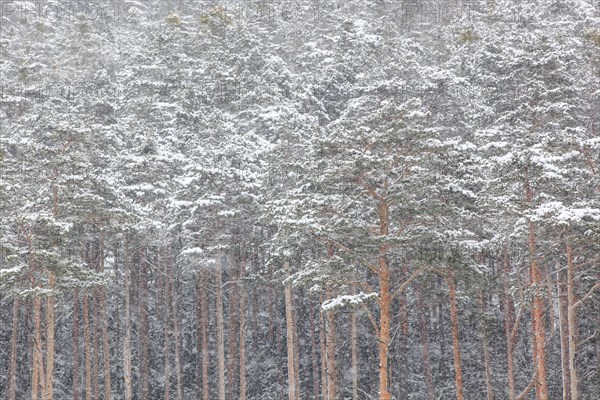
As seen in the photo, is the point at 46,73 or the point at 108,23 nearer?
the point at 46,73

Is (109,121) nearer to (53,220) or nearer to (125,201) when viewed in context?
(125,201)

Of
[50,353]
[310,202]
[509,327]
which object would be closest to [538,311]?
[509,327]

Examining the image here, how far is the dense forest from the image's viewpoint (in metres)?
18.8

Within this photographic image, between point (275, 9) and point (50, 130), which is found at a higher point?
point (275, 9)

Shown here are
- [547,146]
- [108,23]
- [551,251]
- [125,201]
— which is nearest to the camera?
[547,146]

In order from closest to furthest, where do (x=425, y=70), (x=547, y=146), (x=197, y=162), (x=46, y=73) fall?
(x=547, y=146) < (x=197, y=162) < (x=425, y=70) < (x=46, y=73)

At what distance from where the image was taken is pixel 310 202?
61.8ft

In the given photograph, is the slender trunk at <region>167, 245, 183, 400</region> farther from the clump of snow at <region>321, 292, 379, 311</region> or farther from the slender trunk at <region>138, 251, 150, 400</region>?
the clump of snow at <region>321, 292, 379, 311</region>

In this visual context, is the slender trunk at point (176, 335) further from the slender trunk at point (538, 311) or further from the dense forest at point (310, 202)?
the slender trunk at point (538, 311)

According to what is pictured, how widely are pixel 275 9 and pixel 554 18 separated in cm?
2009

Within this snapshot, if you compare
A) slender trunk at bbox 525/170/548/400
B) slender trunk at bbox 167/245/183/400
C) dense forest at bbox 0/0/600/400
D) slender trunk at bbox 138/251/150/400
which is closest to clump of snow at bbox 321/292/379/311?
dense forest at bbox 0/0/600/400

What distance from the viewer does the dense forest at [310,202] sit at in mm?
18812

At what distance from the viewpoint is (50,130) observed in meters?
24.5

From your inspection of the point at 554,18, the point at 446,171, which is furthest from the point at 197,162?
the point at 554,18
